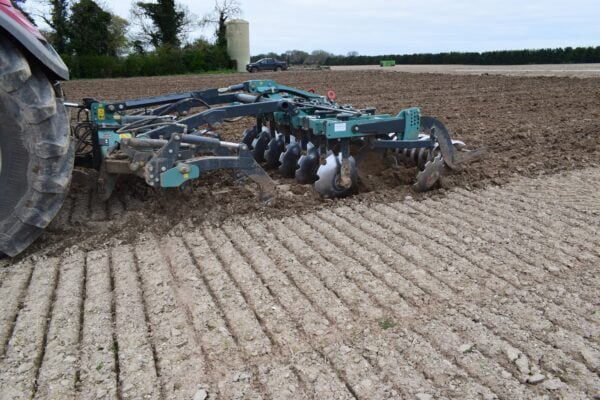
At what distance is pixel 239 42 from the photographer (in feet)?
137

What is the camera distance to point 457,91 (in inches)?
606

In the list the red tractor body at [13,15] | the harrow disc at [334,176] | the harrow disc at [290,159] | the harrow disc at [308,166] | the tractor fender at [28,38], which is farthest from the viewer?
the harrow disc at [290,159]

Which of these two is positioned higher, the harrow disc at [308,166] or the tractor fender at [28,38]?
the tractor fender at [28,38]

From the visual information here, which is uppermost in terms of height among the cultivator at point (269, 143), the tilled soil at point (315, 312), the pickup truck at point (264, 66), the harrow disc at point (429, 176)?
the cultivator at point (269, 143)

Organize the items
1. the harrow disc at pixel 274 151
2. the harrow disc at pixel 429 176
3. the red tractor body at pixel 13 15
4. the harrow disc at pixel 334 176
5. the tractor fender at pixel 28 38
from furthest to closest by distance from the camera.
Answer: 1. the harrow disc at pixel 274 151
2. the harrow disc at pixel 429 176
3. the harrow disc at pixel 334 176
4. the red tractor body at pixel 13 15
5. the tractor fender at pixel 28 38

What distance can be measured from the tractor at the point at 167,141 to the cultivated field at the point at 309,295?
30 cm

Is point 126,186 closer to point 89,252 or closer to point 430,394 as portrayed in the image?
point 89,252

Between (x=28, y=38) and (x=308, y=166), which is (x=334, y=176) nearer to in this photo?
(x=308, y=166)

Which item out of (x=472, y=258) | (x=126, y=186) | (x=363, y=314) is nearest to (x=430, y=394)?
(x=363, y=314)

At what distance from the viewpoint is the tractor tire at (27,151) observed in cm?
310

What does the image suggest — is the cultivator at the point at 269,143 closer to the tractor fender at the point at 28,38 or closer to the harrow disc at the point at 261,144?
the harrow disc at the point at 261,144

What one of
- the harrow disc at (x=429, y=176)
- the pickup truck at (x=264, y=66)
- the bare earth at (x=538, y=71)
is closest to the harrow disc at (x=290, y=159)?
the harrow disc at (x=429, y=176)

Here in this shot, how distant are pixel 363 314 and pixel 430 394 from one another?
26.7 inches

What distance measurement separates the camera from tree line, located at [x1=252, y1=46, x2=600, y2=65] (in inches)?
1458
